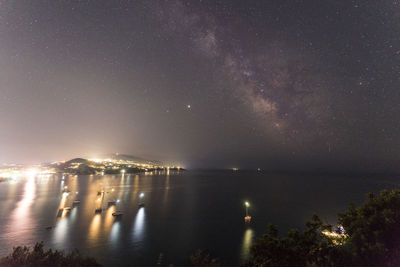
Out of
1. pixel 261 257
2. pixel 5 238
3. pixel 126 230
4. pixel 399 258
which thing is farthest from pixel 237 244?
pixel 5 238

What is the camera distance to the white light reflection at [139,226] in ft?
129

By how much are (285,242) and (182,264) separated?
71.6 feet

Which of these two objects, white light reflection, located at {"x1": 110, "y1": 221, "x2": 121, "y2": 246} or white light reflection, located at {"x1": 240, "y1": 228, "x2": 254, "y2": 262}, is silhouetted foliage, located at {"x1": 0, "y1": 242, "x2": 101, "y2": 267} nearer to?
white light reflection, located at {"x1": 110, "y1": 221, "x2": 121, "y2": 246}

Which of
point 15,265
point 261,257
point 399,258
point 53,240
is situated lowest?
point 53,240

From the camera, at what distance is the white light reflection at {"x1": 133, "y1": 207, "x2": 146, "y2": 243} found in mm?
39344

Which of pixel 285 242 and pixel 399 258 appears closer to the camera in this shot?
pixel 399 258

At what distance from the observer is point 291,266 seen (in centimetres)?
1179

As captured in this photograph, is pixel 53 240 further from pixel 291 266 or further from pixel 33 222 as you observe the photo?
pixel 291 266

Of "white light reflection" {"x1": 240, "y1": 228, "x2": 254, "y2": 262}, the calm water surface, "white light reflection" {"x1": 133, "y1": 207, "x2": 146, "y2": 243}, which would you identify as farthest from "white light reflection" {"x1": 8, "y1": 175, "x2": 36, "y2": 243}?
"white light reflection" {"x1": 240, "y1": 228, "x2": 254, "y2": 262}

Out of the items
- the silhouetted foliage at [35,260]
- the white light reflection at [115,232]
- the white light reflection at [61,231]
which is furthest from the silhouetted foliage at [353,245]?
the white light reflection at [61,231]

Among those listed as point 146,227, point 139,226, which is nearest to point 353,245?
point 146,227

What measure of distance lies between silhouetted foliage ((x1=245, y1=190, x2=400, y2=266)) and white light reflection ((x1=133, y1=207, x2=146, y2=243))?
1281 inches

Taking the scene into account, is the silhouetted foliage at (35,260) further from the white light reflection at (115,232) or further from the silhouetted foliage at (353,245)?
the white light reflection at (115,232)

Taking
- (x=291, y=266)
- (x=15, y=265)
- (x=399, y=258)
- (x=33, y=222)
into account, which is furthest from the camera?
(x=33, y=222)
